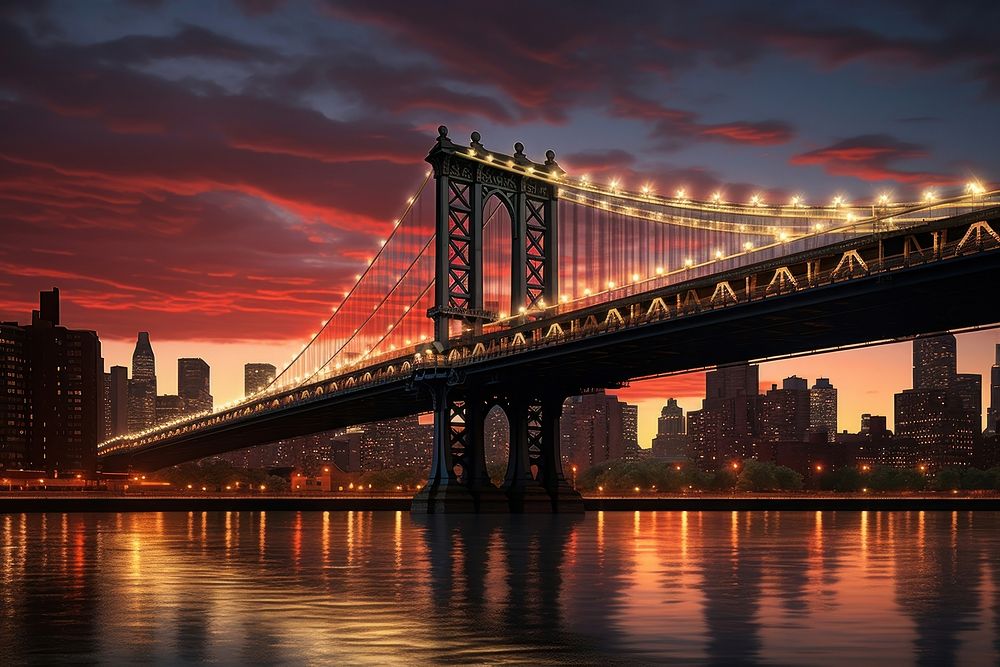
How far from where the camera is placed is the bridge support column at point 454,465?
92.7m

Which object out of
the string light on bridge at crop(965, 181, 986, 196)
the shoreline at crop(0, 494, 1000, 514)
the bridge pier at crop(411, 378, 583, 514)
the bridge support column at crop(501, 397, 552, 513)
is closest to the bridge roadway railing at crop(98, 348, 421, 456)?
the bridge pier at crop(411, 378, 583, 514)

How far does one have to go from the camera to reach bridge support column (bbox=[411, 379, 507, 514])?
304 feet

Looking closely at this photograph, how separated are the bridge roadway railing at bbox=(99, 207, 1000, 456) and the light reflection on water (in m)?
17.7

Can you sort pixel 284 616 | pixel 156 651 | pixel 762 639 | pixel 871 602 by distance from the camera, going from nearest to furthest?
pixel 156 651, pixel 762 639, pixel 284 616, pixel 871 602

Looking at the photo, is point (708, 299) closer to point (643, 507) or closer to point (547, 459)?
point (547, 459)

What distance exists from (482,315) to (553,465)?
12.3 m

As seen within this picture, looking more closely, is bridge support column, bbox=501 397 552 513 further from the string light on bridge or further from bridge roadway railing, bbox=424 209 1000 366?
the string light on bridge

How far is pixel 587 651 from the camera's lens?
1722 centimetres

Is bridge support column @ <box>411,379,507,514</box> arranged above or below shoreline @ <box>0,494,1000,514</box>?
above

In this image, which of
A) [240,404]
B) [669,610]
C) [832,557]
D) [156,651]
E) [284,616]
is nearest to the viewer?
[156,651]

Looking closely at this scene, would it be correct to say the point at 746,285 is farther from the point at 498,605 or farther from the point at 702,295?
the point at 498,605

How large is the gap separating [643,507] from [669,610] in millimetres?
121606

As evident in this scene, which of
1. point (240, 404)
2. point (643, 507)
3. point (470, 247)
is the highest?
point (470, 247)

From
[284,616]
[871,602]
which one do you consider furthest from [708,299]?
[284,616]
